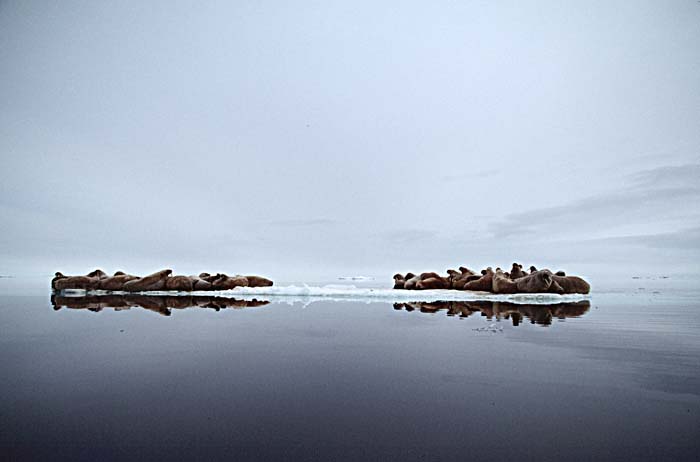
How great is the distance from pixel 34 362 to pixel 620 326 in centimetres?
1013

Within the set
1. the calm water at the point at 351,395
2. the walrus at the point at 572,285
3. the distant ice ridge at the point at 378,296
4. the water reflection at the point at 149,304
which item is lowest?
the calm water at the point at 351,395

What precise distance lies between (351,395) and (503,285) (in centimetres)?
1573

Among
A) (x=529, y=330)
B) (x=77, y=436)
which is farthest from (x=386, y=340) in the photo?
(x=77, y=436)

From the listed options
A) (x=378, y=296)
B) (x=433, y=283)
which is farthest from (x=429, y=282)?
(x=378, y=296)

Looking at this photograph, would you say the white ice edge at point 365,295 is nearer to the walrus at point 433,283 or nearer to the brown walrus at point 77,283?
the brown walrus at point 77,283

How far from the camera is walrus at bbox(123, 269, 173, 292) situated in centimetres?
1884

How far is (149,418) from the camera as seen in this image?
3.03m

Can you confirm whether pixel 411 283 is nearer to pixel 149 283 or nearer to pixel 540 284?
pixel 540 284

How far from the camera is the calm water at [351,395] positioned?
8.39ft

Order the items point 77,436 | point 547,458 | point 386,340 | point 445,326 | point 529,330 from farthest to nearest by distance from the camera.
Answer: point 445,326
point 529,330
point 386,340
point 77,436
point 547,458

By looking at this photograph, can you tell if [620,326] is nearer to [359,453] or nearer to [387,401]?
[387,401]

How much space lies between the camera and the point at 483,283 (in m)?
19.0

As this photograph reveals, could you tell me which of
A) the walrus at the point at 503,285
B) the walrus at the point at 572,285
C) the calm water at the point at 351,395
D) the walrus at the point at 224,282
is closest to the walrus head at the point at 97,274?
the walrus at the point at 224,282

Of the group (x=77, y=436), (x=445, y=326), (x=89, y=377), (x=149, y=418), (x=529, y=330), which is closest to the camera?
(x=77, y=436)
